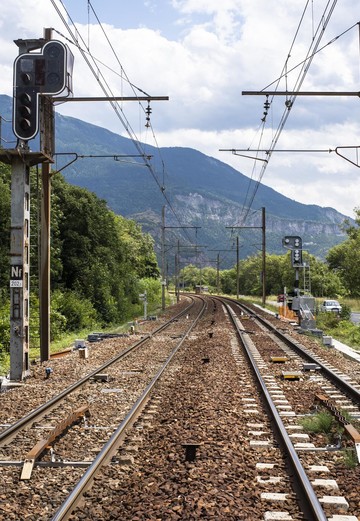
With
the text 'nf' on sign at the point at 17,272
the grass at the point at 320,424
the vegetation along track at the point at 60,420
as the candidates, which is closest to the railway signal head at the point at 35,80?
the text 'nf' on sign at the point at 17,272

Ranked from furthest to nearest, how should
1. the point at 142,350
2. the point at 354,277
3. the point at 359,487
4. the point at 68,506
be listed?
the point at 354,277
the point at 142,350
the point at 359,487
the point at 68,506

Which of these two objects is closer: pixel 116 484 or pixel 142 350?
pixel 116 484

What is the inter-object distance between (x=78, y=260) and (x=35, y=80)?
20324mm

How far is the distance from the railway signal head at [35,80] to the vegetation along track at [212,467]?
6187 mm

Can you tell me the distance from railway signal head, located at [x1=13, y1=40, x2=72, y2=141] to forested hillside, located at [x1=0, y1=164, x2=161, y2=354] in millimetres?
11515

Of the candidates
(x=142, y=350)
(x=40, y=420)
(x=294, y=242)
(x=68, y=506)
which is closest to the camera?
(x=68, y=506)

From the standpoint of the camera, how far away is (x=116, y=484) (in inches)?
248

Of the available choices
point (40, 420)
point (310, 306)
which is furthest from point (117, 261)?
point (40, 420)

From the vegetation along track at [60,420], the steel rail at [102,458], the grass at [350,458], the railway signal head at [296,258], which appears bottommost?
the vegetation along track at [60,420]

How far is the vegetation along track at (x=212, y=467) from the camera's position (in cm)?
552

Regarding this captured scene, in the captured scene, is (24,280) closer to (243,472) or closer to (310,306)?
(243,472)

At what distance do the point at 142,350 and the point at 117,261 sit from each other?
74.0 feet

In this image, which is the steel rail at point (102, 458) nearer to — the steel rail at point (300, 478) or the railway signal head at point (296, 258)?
the steel rail at point (300, 478)

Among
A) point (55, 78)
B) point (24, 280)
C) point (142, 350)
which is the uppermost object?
point (55, 78)
